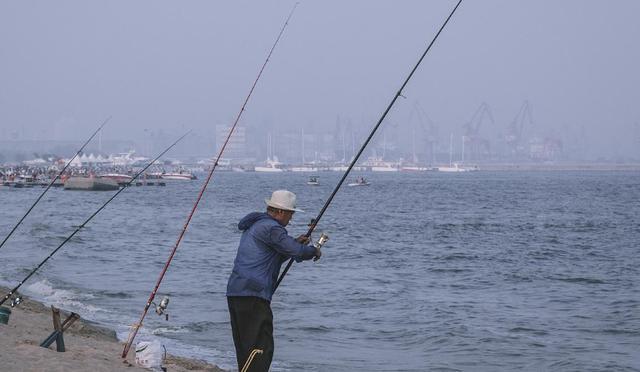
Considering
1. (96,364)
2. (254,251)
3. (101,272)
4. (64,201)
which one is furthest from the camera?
(64,201)

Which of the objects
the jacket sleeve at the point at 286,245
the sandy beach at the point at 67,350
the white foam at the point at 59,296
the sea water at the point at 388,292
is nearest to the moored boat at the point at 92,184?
the sea water at the point at 388,292

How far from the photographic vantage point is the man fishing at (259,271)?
6.15 m

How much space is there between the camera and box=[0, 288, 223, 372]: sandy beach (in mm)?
7793

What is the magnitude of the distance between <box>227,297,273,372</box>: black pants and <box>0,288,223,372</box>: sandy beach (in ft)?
6.38

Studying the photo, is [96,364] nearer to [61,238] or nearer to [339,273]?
[339,273]

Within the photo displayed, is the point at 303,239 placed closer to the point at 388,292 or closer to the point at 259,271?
the point at 259,271

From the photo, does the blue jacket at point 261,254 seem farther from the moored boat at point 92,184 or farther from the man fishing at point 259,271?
the moored boat at point 92,184

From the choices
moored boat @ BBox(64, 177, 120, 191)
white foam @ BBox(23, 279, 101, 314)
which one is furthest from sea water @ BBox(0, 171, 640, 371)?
moored boat @ BBox(64, 177, 120, 191)

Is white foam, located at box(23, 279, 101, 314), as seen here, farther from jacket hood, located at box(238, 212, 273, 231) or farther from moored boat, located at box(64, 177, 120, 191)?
moored boat, located at box(64, 177, 120, 191)

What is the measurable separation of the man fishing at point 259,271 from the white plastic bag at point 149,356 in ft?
7.33

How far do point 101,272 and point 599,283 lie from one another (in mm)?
9574

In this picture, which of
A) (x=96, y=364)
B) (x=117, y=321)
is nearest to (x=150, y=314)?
(x=117, y=321)

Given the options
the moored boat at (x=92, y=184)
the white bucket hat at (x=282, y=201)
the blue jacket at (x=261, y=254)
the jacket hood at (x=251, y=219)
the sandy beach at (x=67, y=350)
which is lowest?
the moored boat at (x=92, y=184)

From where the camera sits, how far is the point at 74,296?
15531 millimetres
